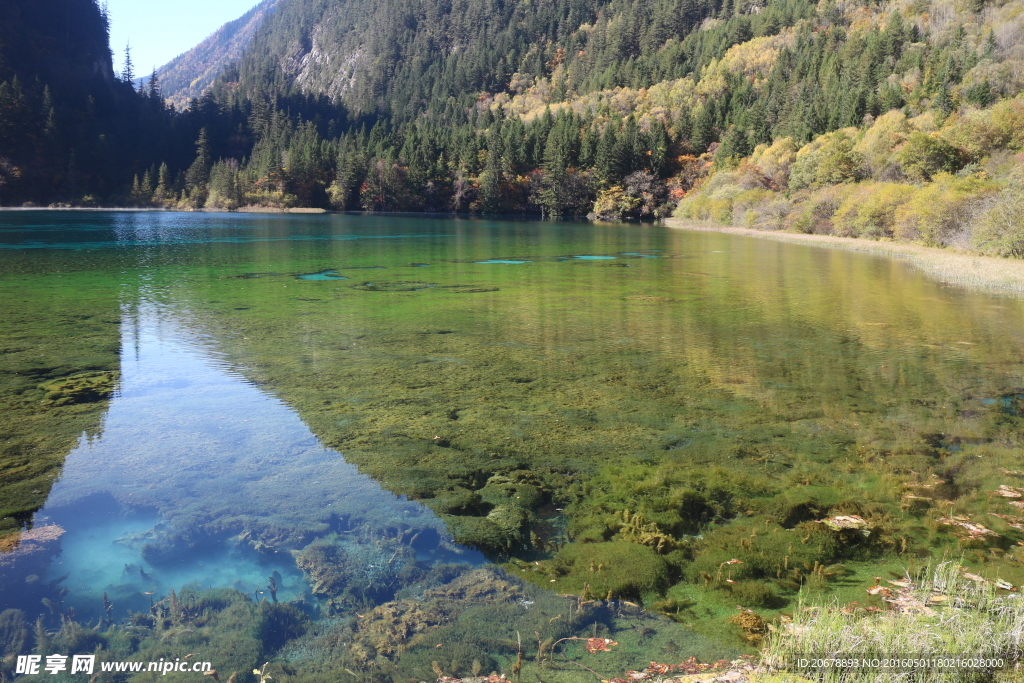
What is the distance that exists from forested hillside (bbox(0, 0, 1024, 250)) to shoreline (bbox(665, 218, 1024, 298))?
251 cm

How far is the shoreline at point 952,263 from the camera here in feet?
83.8

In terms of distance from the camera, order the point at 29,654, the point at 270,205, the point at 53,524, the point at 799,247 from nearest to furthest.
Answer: the point at 29,654
the point at 53,524
the point at 799,247
the point at 270,205

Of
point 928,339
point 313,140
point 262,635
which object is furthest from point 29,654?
point 313,140

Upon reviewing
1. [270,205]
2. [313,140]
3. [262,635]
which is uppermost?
[313,140]

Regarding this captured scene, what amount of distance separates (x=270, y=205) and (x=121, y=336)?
114m

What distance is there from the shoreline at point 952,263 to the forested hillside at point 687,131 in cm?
251

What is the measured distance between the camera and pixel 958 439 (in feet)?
31.0

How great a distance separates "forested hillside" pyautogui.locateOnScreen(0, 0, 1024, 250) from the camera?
214ft

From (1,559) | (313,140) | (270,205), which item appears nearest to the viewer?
(1,559)

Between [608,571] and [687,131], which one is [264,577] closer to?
[608,571]

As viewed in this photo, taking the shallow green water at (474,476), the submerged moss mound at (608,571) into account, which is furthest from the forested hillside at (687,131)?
the submerged moss mound at (608,571)

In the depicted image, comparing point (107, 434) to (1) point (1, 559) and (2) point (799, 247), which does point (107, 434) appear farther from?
(2) point (799, 247)

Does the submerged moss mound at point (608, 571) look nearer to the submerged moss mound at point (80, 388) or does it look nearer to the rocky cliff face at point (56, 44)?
the submerged moss mound at point (80, 388)

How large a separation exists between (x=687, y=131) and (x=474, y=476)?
118 metres
